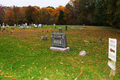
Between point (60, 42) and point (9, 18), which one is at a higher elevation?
point (9, 18)

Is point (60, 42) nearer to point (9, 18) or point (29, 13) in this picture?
point (9, 18)

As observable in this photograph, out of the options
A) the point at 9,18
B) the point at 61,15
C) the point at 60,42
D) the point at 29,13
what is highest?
the point at 29,13

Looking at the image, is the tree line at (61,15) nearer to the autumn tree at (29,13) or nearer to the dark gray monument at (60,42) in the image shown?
the autumn tree at (29,13)

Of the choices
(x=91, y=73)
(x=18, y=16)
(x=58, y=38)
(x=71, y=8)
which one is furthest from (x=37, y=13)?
(x=91, y=73)

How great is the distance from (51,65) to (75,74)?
161 cm

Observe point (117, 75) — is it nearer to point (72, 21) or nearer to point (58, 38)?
point (58, 38)

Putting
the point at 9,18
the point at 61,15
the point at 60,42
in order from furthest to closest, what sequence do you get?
the point at 61,15
the point at 9,18
the point at 60,42

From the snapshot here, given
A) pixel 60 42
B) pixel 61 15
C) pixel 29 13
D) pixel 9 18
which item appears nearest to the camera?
pixel 60 42

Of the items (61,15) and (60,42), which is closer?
(60,42)

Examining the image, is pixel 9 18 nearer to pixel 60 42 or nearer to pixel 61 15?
Answer: pixel 61 15

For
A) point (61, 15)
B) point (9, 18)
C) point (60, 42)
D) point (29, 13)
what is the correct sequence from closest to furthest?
point (60, 42) → point (9, 18) → point (61, 15) → point (29, 13)

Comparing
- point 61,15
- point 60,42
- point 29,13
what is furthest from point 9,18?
point 60,42

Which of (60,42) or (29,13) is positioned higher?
(29,13)

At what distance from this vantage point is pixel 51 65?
662 centimetres
